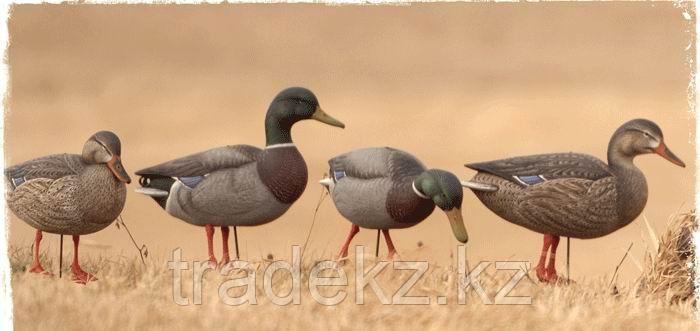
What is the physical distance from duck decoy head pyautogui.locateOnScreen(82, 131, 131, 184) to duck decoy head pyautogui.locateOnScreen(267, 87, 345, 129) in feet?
3.10

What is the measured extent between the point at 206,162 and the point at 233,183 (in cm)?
24

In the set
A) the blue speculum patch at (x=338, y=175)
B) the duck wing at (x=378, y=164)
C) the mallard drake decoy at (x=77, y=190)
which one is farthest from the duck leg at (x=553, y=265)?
the mallard drake decoy at (x=77, y=190)

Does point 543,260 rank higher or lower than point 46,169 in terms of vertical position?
lower

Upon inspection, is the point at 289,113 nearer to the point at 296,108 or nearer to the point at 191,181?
the point at 296,108

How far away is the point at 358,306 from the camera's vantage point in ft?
24.5

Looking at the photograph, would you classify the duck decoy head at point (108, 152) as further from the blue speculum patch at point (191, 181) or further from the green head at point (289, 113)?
the green head at point (289, 113)

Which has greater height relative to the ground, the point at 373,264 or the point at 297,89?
the point at 297,89

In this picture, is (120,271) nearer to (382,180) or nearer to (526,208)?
(382,180)

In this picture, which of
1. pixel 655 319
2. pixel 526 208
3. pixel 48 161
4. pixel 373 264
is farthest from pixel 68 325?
pixel 655 319

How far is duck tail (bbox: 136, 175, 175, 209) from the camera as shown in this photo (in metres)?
8.05

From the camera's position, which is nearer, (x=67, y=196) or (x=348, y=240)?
(x=67, y=196)

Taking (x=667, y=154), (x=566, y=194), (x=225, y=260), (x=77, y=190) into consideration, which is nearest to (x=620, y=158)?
(x=667, y=154)

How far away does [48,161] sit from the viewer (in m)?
7.95

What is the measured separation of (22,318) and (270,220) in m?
1.55
